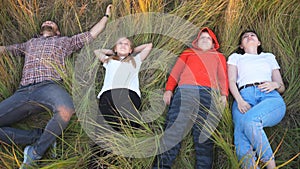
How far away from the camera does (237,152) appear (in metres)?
2.47

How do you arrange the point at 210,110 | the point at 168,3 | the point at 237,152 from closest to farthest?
the point at 237,152
the point at 210,110
the point at 168,3

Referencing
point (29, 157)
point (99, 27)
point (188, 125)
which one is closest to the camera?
point (29, 157)

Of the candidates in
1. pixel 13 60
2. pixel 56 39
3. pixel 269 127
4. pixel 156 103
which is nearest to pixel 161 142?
pixel 156 103

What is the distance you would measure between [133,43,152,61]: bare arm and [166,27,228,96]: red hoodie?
30 cm

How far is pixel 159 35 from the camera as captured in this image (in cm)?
314

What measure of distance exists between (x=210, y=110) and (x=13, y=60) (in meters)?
1.92

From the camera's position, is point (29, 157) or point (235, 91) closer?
point (29, 157)

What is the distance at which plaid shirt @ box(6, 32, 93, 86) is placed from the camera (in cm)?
291

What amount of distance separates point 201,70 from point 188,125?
1.78 ft

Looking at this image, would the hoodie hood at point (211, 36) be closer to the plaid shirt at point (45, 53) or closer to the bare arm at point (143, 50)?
the bare arm at point (143, 50)

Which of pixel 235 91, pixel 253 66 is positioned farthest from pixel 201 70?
pixel 253 66

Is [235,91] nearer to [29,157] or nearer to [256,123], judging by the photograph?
[256,123]

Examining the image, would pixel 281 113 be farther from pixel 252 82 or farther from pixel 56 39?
pixel 56 39

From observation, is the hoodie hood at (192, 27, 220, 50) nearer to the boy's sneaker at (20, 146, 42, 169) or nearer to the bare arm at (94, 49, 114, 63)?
the bare arm at (94, 49, 114, 63)
